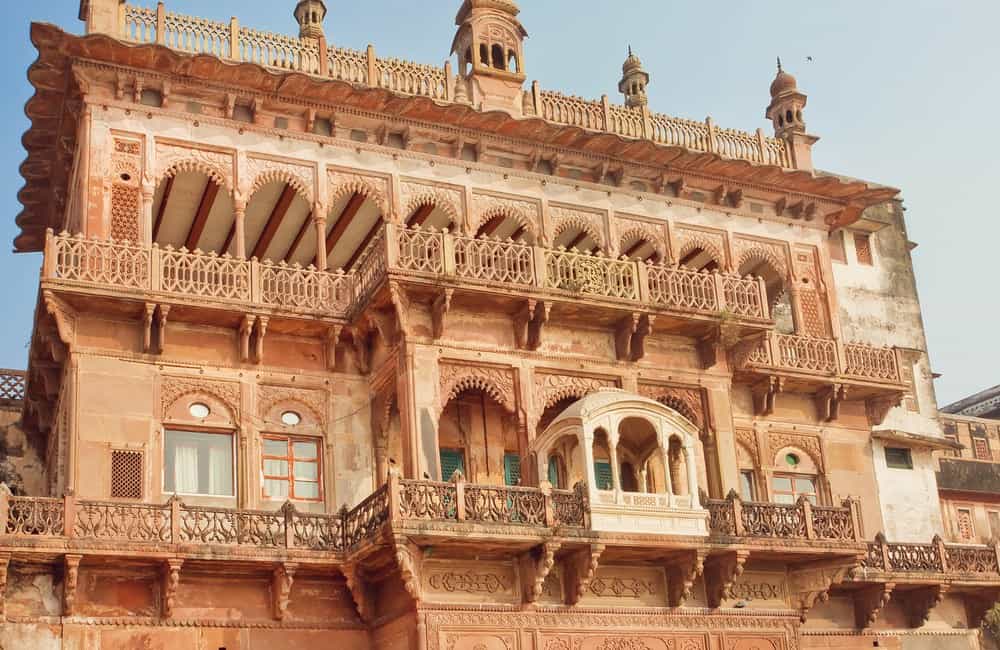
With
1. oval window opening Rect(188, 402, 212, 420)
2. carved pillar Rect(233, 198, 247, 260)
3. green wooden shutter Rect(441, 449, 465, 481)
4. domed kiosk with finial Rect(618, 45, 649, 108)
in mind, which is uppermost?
domed kiosk with finial Rect(618, 45, 649, 108)

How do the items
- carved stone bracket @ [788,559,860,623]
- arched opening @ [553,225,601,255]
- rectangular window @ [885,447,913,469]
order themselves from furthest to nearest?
rectangular window @ [885,447,913,469] < arched opening @ [553,225,601,255] < carved stone bracket @ [788,559,860,623]

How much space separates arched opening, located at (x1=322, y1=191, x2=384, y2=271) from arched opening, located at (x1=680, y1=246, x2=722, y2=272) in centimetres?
570

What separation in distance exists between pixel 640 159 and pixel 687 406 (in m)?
4.90

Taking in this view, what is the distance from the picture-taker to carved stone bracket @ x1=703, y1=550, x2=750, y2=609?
19.2 m

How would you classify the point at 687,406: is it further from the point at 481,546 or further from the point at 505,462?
the point at 481,546

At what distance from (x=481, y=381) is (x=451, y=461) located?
156 centimetres

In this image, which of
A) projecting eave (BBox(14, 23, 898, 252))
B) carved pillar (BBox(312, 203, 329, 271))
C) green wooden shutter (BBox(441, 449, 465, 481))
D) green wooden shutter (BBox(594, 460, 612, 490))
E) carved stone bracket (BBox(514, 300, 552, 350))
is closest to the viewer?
carved stone bracket (BBox(514, 300, 552, 350))

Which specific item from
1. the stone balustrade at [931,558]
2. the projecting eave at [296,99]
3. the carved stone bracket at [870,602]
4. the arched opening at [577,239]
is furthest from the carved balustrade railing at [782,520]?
the projecting eave at [296,99]

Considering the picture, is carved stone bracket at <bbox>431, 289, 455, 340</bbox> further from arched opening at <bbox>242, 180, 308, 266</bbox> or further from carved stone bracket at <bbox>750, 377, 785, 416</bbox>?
carved stone bracket at <bbox>750, 377, 785, 416</bbox>

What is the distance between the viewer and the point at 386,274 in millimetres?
18688

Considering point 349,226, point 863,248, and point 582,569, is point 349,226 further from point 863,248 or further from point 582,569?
point 863,248

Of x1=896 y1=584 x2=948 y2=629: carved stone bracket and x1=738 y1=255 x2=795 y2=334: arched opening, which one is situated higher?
x1=738 y1=255 x2=795 y2=334: arched opening

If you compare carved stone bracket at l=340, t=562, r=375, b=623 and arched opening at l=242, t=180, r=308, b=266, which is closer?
carved stone bracket at l=340, t=562, r=375, b=623

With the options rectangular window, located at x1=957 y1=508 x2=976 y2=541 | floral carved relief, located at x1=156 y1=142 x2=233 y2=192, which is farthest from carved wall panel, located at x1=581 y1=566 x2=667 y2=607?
rectangular window, located at x1=957 y1=508 x2=976 y2=541
